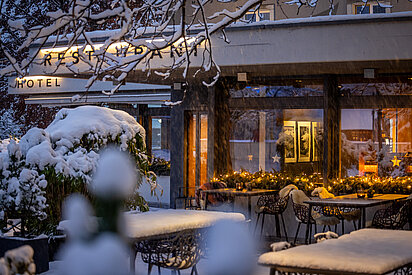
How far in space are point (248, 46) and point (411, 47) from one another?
301cm

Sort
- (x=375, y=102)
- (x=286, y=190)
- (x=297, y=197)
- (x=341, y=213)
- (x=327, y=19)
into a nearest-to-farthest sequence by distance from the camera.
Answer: (x=341, y=213)
(x=297, y=197)
(x=327, y=19)
(x=286, y=190)
(x=375, y=102)

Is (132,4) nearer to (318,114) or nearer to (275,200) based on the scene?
(318,114)

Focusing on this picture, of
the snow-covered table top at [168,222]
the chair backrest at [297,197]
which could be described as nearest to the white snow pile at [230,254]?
the snow-covered table top at [168,222]

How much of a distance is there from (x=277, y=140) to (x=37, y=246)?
723cm

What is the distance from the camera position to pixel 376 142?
12984 mm

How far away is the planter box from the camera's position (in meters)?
7.92

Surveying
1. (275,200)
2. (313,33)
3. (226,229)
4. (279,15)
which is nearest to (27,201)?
(275,200)

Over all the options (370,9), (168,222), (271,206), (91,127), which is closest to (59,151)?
(91,127)

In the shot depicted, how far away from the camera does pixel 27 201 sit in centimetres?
805

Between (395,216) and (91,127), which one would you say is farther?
(395,216)

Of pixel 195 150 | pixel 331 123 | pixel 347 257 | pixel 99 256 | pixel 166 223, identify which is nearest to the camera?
pixel 99 256

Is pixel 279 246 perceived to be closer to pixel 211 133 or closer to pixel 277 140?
pixel 277 140

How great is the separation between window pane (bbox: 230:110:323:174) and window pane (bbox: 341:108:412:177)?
1.93 feet

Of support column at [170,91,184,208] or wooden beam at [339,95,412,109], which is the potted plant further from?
wooden beam at [339,95,412,109]
